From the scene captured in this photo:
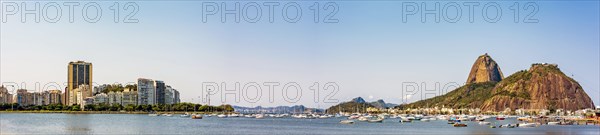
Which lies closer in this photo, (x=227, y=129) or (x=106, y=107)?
(x=227, y=129)

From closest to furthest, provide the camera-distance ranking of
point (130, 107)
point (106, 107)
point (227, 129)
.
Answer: point (227, 129)
point (130, 107)
point (106, 107)

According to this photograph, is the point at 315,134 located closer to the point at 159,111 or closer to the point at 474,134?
the point at 474,134

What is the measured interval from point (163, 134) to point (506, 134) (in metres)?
40.6

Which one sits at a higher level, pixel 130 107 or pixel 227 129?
pixel 227 129

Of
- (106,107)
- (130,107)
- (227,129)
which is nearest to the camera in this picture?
(227,129)

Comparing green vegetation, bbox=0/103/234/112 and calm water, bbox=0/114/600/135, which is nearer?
calm water, bbox=0/114/600/135

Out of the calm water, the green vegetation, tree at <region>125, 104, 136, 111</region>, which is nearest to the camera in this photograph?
the calm water

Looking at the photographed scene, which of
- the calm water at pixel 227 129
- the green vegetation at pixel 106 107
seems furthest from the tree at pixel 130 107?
the calm water at pixel 227 129

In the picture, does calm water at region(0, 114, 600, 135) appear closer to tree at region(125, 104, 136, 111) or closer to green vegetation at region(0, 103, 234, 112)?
tree at region(125, 104, 136, 111)

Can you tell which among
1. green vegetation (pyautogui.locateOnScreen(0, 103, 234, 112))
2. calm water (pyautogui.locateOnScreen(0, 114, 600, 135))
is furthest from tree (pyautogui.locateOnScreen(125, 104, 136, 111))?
calm water (pyautogui.locateOnScreen(0, 114, 600, 135))

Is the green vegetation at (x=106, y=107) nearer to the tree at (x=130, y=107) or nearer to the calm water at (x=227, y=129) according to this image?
the tree at (x=130, y=107)

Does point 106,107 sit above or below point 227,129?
below

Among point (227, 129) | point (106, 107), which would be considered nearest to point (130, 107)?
point (106, 107)

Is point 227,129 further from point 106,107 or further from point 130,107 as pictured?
point 106,107
